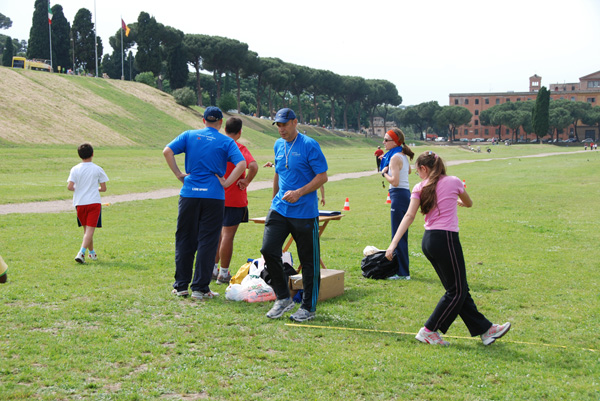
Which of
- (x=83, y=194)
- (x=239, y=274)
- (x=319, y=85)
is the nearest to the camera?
(x=239, y=274)

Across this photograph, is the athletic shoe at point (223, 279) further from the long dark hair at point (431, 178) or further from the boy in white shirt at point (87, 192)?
the long dark hair at point (431, 178)

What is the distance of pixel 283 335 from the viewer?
5559mm

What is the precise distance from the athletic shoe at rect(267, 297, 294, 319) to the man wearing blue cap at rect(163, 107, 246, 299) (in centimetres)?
107

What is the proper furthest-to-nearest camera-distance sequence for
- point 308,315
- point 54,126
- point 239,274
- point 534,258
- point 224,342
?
point 54,126, point 534,258, point 239,274, point 308,315, point 224,342

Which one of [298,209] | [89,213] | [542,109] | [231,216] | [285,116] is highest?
[542,109]

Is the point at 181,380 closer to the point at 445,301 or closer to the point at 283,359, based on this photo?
the point at 283,359

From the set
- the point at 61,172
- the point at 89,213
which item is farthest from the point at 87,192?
the point at 61,172

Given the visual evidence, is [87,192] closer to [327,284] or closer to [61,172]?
[327,284]

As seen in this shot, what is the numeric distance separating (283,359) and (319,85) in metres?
109

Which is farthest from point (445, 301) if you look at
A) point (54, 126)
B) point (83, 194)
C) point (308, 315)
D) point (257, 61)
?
point (257, 61)

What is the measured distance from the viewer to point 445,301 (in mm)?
5379

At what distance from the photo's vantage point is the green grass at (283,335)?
4297 mm

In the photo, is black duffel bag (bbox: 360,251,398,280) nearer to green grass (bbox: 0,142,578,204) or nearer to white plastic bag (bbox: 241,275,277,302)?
white plastic bag (bbox: 241,275,277,302)

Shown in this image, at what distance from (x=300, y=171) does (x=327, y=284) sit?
161 centimetres
